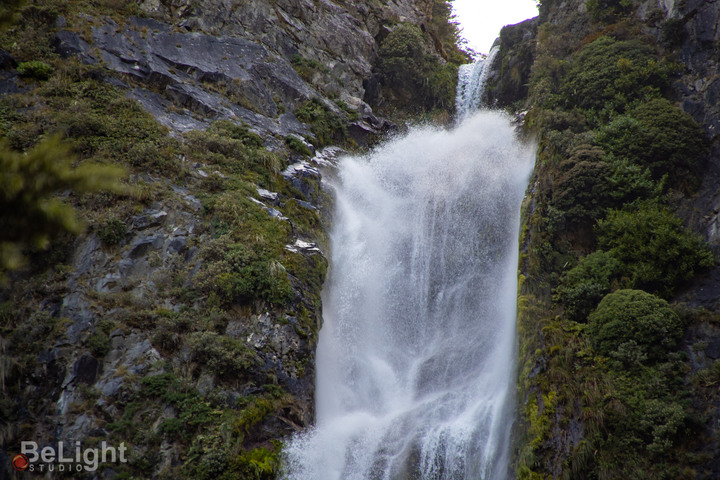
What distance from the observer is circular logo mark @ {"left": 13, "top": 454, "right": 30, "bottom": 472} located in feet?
25.6

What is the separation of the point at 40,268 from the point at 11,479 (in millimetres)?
5142

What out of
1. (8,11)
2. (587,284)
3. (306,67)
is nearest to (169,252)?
(8,11)

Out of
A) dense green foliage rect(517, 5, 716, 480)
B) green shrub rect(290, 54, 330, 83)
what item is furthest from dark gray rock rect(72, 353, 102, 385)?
green shrub rect(290, 54, 330, 83)

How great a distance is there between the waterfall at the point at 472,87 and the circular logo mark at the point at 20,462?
26.8 meters

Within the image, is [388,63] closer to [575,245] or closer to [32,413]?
[575,245]

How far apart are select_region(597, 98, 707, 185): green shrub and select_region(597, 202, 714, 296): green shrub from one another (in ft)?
6.07

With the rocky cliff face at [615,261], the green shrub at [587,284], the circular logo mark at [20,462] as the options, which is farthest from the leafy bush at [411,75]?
the circular logo mark at [20,462]

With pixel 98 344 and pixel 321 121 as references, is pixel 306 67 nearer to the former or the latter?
pixel 321 121

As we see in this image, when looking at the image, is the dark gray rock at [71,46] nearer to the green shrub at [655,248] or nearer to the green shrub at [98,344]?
the green shrub at [98,344]

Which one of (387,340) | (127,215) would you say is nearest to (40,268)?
(127,215)

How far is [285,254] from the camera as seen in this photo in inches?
523

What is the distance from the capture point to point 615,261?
40.5 feet

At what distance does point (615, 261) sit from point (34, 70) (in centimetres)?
2080

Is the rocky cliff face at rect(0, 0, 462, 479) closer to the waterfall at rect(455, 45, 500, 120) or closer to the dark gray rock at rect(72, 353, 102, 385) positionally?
the dark gray rock at rect(72, 353, 102, 385)
